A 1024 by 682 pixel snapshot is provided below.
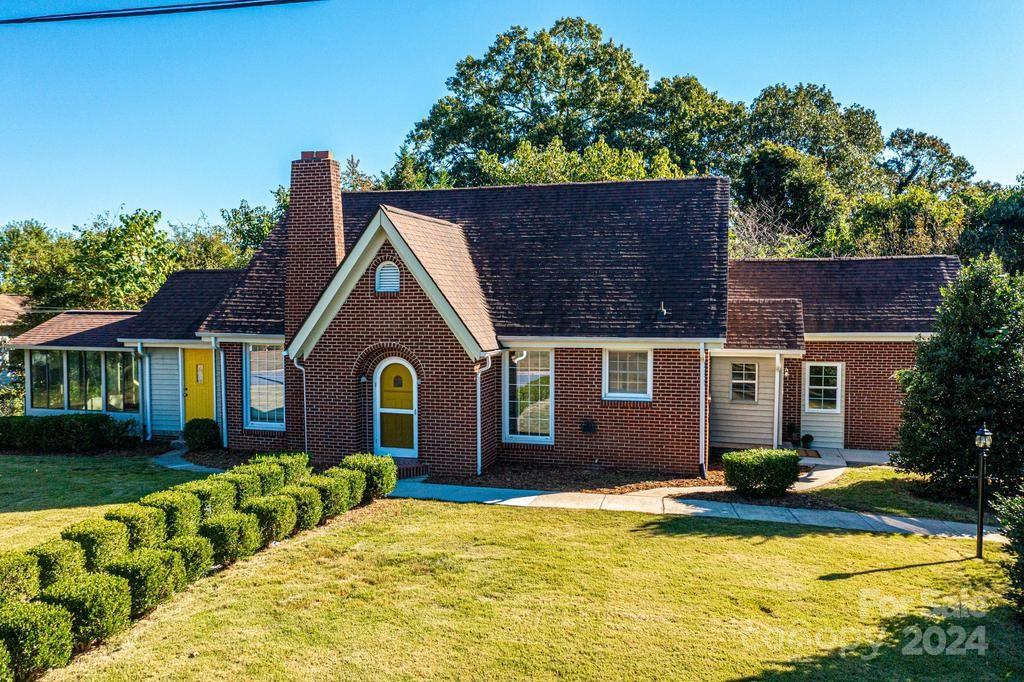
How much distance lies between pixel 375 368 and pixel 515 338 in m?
3.17

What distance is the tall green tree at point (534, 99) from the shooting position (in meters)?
53.3

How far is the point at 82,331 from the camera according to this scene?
21500 millimetres

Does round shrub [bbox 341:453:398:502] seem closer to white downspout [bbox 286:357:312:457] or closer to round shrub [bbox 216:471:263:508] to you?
round shrub [bbox 216:471:263:508]

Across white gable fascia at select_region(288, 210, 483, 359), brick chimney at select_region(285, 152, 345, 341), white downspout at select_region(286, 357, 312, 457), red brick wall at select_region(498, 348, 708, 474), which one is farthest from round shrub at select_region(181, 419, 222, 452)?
red brick wall at select_region(498, 348, 708, 474)

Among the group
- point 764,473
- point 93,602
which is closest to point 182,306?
point 93,602

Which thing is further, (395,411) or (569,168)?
(569,168)

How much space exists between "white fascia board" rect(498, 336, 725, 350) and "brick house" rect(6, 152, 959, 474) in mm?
53

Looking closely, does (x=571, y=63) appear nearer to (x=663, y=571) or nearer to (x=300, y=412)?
(x=300, y=412)

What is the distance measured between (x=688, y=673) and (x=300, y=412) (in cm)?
1235

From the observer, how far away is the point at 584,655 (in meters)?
7.45

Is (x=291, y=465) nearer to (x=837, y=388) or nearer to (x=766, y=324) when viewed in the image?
(x=766, y=324)

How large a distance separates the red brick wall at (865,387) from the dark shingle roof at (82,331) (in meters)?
18.6

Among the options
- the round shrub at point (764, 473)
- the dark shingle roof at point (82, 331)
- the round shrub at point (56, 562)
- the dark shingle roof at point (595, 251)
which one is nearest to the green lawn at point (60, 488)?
the round shrub at point (56, 562)

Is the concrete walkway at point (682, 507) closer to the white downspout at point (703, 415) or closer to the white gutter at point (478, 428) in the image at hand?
the white gutter at point (478, 428)
